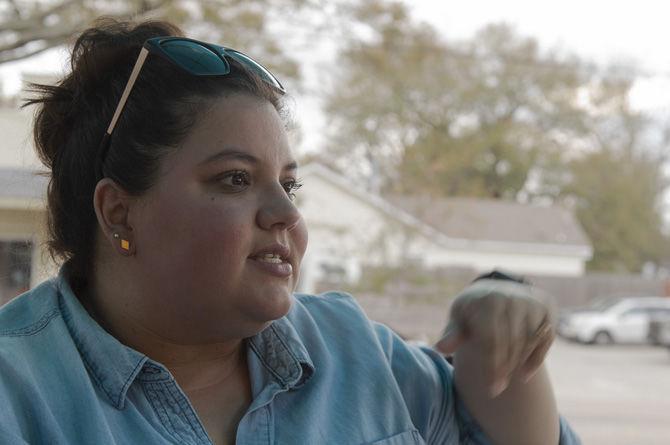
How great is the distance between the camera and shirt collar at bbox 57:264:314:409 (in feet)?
4.03

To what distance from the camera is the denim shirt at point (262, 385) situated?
1145 millimetres

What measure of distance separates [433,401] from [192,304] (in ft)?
1.73

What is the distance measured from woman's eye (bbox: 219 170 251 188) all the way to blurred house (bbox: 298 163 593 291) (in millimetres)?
6323

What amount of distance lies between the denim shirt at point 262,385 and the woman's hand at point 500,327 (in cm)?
18

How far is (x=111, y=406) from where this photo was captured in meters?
1.20

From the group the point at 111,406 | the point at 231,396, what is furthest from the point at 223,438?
the point at 111,406

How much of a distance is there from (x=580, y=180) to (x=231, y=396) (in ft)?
100

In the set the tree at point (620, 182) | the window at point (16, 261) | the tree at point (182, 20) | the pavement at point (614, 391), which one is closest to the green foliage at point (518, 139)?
the tree at point (620, 182)

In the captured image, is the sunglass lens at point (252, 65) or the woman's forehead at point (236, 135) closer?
the woman's forehead at point (236, 135)

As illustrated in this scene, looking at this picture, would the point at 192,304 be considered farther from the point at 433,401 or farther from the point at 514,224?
the point at 514,224

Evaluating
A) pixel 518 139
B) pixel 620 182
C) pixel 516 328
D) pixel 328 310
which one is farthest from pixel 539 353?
pixel 620 182

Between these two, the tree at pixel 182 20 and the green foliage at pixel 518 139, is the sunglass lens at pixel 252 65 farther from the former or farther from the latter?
the green foliage at pixel 518 139

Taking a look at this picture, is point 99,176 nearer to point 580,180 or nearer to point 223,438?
point 223,438

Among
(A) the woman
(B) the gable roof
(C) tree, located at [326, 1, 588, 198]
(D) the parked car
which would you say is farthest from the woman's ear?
(D) the parked car
